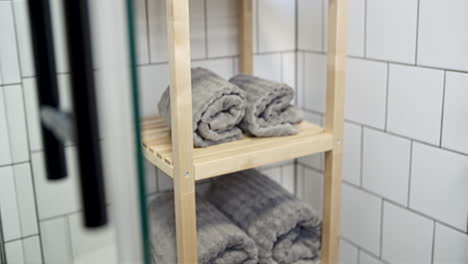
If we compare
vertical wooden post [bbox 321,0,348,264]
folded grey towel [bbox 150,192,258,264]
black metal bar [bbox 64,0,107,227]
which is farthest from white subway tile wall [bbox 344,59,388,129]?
black metal bar [bbox 64,0,107,227]

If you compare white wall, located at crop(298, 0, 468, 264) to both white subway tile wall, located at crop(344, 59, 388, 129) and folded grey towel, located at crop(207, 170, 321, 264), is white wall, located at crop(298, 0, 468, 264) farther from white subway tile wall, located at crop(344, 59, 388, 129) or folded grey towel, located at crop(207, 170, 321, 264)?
folded grey towel, located at crop(207, 170, 321, 264)

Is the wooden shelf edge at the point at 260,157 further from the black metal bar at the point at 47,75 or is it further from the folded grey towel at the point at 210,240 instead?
the black metal bar at the point at 47,75

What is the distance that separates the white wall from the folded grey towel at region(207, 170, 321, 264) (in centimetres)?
16

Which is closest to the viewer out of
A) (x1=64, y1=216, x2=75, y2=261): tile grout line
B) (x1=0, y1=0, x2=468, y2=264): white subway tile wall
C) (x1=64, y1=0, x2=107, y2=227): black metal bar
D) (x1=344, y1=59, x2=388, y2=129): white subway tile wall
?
(x1=64, y1=0, x2=107, y2=227): black metal bar

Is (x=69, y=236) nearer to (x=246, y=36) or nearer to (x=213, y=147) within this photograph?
(x=213, y=147)

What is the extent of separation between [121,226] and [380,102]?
840 millimetres

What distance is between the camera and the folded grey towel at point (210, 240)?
3.31ft

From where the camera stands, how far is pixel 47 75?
0.43 meters

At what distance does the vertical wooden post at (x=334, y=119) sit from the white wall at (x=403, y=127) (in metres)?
0.13

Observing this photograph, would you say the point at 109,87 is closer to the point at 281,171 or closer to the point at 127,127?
the point at 127,127

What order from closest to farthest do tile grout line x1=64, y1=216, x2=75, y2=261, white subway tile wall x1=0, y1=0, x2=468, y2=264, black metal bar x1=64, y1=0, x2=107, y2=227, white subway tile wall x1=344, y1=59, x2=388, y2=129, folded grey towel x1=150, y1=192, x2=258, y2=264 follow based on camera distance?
black metal bar x1=64, y1=0, x2=107, y2=227
tile grout line x1=64, y1=216, x2=75, y2=261
white subway tile wall x1=0, y1=0, x2=468, y2=264
folded grey towel x1=150, y1=192, x2=258, y2=264
white subway tile wall x1=344, y1=59, x2=388, y2=129

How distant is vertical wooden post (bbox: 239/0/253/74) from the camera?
1244 millimetres

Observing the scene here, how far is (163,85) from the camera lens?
1.18m

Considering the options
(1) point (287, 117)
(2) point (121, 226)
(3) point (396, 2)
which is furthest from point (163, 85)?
(2) point (121, 226)
